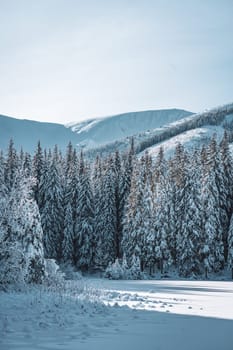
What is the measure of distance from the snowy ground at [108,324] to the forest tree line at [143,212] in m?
27.0

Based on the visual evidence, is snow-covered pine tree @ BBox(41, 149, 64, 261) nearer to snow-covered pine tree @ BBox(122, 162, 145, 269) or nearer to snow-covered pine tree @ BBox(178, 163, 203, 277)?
snow-covered pine tree @ BBox(122, 162, 145, 269)

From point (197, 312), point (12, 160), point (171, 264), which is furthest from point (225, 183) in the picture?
point (197, 312)

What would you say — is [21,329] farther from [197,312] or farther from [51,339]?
[197,312]

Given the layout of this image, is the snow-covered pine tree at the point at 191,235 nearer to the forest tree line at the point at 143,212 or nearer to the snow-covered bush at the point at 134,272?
the forest tree line at the point at 143,212

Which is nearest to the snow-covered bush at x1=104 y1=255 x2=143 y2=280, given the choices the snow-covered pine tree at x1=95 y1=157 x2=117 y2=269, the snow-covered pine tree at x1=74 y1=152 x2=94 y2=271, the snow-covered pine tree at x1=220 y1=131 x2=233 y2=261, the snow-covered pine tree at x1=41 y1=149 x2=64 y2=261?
the snow-covered pine tree at x1=95 y1=157 x2=117 y2=269

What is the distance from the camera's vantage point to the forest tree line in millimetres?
43625

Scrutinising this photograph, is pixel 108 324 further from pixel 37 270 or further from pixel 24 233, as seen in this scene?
pixel 37 270

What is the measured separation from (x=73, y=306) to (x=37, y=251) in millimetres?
9700

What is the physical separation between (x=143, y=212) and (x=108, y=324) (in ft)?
118

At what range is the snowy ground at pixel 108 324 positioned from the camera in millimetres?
8273

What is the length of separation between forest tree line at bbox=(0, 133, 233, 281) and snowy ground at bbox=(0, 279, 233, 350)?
26997 millimetres

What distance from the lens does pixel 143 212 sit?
46.0 m

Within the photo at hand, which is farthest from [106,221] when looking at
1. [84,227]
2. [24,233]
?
[24,233]

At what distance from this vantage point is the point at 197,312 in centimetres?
1237
